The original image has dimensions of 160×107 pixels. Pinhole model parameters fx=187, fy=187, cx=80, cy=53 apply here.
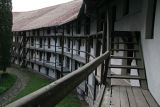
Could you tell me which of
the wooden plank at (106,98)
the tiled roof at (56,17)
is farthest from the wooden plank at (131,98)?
the tiled roof at (56,17)

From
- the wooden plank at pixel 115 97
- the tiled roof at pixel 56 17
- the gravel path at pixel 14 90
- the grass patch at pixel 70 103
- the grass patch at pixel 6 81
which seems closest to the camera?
the wooden plank at pixel 115 97

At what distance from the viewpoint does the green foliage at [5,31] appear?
20.6m

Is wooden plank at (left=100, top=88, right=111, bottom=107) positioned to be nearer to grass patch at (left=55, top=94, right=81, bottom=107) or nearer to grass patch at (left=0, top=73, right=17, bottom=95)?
grass patch at (left=55, top=94, right=81, bottom=107)

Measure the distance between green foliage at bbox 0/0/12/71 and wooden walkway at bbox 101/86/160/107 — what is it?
62.3 ft

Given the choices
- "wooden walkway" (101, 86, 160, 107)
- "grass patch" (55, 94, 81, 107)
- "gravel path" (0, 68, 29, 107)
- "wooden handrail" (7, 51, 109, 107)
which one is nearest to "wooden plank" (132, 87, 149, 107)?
"wooden walkway" (101, 86, 160, 107)

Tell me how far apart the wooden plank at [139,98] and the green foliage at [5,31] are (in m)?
19.2

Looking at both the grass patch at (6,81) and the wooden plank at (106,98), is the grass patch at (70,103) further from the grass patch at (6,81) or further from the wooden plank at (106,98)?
the wooden plank at (106,98)

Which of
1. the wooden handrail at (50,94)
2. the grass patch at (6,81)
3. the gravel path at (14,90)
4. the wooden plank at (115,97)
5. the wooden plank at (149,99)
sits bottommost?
the gravel path at (14,90)

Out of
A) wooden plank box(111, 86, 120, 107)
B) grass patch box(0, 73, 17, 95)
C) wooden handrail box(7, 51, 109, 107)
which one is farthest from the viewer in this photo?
grass patch box(0, 73, 17, 95)

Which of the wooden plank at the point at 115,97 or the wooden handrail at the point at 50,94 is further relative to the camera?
the wooden plank at the point at 115,97

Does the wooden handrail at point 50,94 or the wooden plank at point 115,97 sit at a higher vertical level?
the wooden handrail at point 50,94

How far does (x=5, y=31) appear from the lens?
20.9m

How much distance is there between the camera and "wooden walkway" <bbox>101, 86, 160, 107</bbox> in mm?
3387

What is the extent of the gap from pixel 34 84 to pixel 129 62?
1420cm
